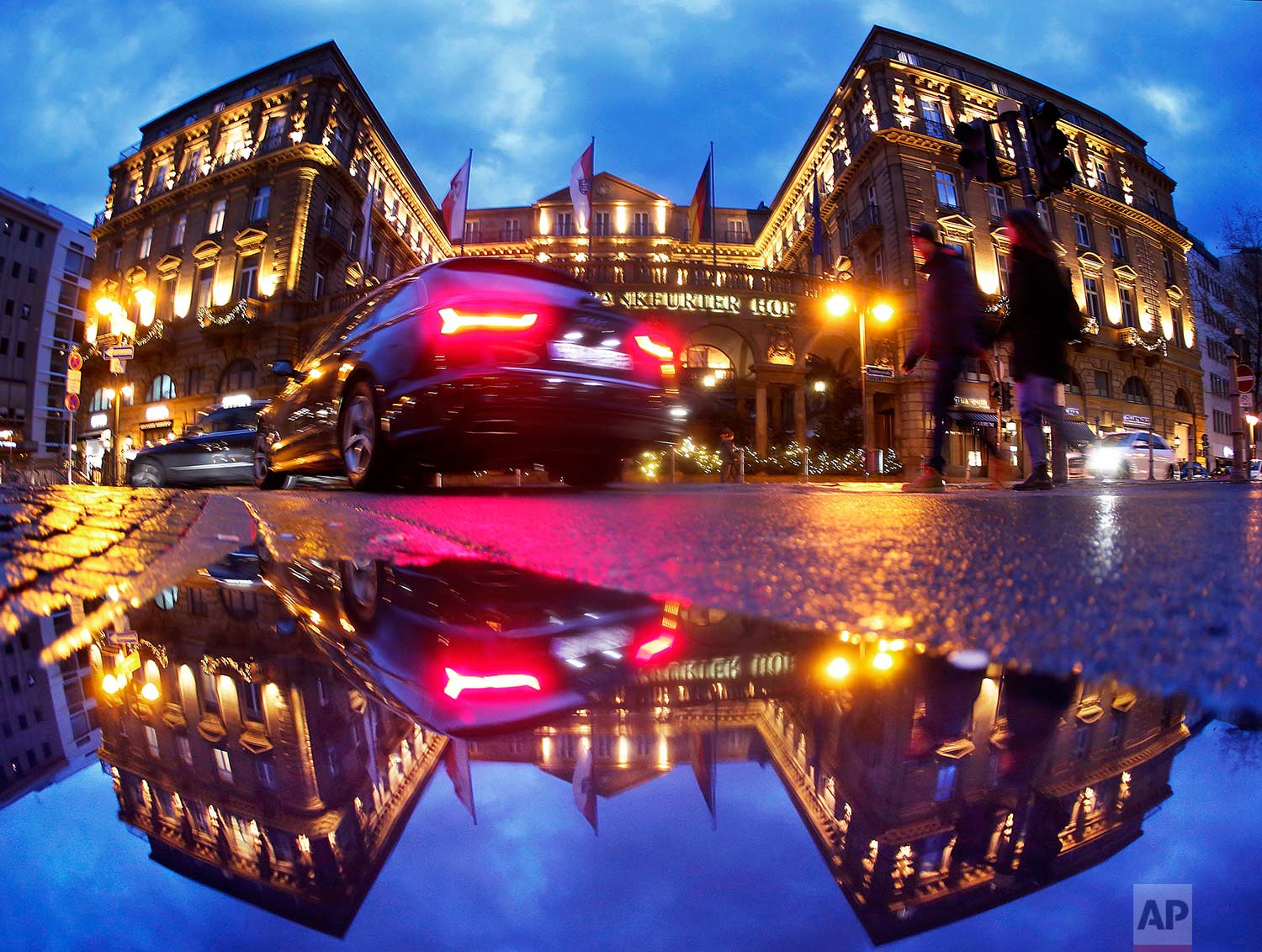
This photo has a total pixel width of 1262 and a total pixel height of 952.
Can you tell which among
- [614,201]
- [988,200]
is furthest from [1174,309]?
[614,201]

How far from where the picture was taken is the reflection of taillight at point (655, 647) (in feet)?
2.43

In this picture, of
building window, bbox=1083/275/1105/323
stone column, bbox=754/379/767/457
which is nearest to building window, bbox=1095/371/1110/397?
building window, bbox=1083/275/1105/323

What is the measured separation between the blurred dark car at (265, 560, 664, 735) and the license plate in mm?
2651

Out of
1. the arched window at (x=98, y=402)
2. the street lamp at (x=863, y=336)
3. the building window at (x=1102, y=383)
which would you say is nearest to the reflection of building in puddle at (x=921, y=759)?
the street lamp at (x=863, y=336)

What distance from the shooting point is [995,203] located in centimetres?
2700

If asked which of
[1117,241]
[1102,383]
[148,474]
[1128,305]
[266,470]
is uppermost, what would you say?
[1117,241]

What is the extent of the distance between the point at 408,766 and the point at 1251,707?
2.29 ft

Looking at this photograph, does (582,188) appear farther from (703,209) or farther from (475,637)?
(475,637)

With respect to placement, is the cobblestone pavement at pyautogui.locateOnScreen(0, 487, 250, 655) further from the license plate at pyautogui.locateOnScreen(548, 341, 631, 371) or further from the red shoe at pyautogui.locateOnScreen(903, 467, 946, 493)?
the red shoe at pyautogui.locateOnScreen(903, 467, 946, 493)

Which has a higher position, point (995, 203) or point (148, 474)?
point (995, 203)

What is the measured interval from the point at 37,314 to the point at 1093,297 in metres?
66.4

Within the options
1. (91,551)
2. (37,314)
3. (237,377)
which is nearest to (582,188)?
(237,377)

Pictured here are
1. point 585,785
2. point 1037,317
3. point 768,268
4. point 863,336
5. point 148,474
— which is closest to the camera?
point 585,785

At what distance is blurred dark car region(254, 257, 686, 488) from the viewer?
146 inches
